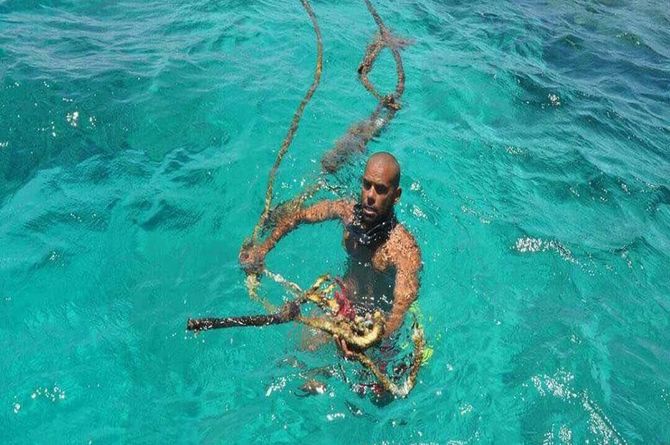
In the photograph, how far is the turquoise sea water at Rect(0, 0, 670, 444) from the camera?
446 cm

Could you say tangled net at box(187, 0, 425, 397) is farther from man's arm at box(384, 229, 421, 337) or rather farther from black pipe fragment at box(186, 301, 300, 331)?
man's arm at box(384, 229, 421, 337)

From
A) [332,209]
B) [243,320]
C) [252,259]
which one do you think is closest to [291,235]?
[332,209]

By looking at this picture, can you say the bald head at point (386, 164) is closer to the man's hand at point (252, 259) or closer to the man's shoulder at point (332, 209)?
the man's shoulder at point (332, 209)

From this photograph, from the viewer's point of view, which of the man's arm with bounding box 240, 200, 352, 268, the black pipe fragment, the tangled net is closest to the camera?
the black pipe fragment

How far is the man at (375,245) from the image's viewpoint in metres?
4.30

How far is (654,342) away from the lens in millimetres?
5410

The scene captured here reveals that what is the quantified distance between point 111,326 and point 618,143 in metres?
7.37

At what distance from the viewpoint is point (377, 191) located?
428cm

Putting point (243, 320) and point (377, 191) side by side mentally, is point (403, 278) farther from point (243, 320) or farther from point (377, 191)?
point (243, 320)

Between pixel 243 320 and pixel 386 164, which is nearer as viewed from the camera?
pixel 243 320

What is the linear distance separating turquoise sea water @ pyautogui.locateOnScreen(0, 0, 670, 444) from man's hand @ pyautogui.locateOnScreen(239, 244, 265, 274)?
2.03 feet

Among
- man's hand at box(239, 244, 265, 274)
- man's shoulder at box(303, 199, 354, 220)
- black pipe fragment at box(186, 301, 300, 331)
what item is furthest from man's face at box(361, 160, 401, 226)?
black pipe fragment at box(186, 301, 300, 331)

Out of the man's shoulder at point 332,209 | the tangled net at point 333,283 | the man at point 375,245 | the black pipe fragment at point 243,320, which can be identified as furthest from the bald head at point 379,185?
the black pipe fragment at point 243,320

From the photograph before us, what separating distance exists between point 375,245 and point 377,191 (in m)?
0.59
